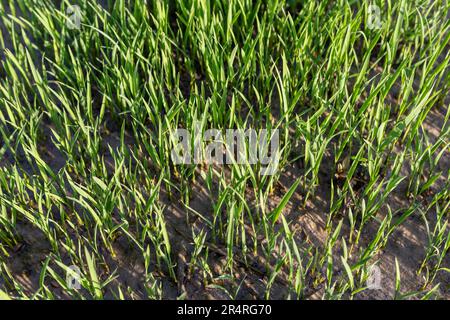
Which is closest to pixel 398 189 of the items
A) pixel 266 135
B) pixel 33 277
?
pixel 266 135

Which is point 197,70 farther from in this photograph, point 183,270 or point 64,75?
point 183,270

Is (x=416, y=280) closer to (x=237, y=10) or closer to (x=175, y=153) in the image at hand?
(x=175, y=153)

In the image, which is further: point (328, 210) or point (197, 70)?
point (197, 70)

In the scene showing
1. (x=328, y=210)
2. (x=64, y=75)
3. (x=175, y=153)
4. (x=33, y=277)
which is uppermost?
(x=64, y=75)

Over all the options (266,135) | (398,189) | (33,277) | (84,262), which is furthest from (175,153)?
(398,189)

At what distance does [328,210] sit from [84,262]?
0.77 meters

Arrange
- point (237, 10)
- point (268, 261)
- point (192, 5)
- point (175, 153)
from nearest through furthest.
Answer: point (268, 261)
point (175, 153)
point (192, 5)
point (237, 10)

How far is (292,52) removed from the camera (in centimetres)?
180

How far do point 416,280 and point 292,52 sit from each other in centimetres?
85

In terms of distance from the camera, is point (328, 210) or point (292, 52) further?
point (292, 52)

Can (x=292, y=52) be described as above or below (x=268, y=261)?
above

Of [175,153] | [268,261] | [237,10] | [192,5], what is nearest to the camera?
[268,261]

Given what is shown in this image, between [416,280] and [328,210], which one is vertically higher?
[328,210]

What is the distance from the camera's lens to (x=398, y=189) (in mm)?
1664
